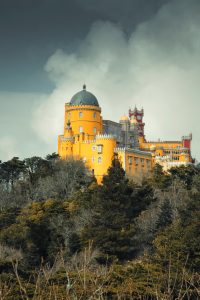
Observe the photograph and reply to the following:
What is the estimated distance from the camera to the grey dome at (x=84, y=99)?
6794 centimetres

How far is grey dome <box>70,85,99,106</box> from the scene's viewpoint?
6794 cm

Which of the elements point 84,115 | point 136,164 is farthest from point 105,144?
point 84,115

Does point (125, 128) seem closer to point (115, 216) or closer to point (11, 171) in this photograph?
point (11, 171)

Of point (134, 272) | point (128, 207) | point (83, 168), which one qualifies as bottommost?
point (134, 272)

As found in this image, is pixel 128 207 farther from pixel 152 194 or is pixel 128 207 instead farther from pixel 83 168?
pixel 83 168

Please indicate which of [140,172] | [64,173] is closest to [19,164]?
[64,173]

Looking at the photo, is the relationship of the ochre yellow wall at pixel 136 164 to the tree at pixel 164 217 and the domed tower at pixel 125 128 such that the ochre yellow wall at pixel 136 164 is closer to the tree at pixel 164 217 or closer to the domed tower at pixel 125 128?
the domed tower at pixel 125 128

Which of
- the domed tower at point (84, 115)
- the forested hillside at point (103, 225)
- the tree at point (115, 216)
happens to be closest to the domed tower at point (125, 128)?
the domed tower at point (84, 115)

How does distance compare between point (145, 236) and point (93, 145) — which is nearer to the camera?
point (145, 236)

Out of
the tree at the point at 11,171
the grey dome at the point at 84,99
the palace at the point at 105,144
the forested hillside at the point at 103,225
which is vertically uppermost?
the grey dome at the point at 84,99

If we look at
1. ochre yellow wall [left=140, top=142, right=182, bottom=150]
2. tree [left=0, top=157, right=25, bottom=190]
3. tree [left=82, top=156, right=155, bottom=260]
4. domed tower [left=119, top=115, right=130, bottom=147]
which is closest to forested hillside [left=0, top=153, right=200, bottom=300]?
tree [left=82, top=156, right=155, bottom=260]

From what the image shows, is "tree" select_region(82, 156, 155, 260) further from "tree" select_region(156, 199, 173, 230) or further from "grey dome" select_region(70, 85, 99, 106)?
"grey dome" select_region(70, 85, 99, 106)

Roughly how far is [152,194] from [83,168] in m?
13.9

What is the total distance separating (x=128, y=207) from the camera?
43938 mm
